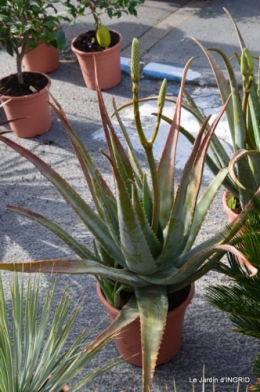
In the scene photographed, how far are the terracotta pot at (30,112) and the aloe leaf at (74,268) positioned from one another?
6.64ft

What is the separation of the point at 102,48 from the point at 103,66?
153 mm

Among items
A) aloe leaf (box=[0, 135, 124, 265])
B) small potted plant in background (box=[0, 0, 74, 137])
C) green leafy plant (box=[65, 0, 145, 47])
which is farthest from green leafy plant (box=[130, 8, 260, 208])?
green leafy plant (box=[65, 0, 145, 47])

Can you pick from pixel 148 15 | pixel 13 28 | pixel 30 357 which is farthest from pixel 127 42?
pixel 30 357

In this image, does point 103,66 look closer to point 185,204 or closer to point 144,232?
point 185,204

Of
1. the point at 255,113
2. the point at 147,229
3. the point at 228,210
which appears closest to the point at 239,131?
the point at 255,113

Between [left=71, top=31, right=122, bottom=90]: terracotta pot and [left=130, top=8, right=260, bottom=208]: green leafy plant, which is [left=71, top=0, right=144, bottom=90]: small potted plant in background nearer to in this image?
[left=71, top=31, right=122, bottom=90]: terracotta pot

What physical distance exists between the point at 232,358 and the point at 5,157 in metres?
2.19

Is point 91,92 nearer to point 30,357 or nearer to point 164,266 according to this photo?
point 164,266

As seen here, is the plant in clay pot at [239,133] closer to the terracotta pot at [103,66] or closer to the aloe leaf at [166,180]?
the aloe leaf at [166,180]

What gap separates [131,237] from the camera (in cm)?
165

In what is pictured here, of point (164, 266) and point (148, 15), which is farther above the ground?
point (164, 266)

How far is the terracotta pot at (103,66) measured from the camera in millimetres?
4043

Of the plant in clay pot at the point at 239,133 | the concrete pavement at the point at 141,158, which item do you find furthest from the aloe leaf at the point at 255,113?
the concrete pavement at the point at 141,158

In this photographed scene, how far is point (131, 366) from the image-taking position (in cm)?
211
